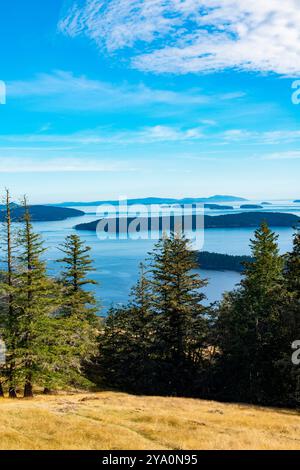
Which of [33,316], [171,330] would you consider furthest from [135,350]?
[33,316]

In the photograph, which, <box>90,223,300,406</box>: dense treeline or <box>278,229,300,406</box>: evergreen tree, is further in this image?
<box>90,223,300,406</box>: dense treeline

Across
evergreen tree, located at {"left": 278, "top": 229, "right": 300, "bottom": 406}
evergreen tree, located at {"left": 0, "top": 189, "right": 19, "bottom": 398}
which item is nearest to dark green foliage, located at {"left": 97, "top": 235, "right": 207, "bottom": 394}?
evergreen tree, located at {"left": 278, "top": 229, "right": 300, "bottom": 406}

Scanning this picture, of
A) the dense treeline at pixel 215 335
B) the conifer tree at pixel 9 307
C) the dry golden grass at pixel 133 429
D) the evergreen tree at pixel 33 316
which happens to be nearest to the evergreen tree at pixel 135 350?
the dense treeline at pixel 215 335

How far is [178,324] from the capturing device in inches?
1703

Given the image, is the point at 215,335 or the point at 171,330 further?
the point at 171,330

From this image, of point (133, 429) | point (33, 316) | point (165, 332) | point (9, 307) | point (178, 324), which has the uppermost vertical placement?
point (9, 307)

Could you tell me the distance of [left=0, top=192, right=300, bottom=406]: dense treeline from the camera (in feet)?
102

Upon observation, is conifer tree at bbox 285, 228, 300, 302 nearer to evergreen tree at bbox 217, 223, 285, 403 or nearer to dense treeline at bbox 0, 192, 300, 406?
dense treeline at bbox 0, 192, 300, 406

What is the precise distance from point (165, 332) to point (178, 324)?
5.67 feet

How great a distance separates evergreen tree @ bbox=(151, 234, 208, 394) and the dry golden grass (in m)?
15.7

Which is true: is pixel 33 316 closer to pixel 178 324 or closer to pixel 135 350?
pixel 178 324

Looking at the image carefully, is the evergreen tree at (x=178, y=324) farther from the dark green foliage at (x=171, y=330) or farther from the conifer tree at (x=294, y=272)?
the conifer tree at (x=294, y=272)

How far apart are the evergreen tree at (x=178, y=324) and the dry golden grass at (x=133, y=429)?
15.7m
